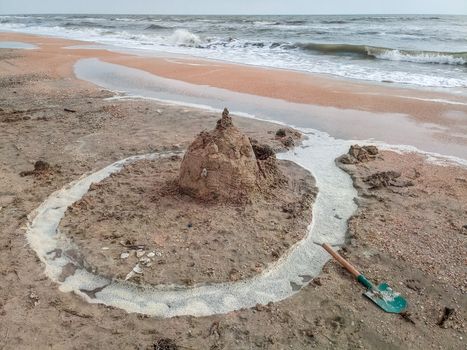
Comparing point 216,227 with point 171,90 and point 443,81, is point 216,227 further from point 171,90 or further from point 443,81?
point 443,81

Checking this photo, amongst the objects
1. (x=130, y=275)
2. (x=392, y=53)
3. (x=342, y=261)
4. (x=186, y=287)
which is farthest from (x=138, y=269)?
(x=392, y=53)

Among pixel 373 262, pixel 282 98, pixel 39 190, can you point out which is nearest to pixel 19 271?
pixel 39 190

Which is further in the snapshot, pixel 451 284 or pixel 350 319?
pixel 451 284

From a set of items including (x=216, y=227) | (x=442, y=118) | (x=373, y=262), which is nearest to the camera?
(x=373, y=262)

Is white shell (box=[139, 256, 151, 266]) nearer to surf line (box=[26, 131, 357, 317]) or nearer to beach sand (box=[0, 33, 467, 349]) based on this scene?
surf line (box=[26, 131, 357, 317])

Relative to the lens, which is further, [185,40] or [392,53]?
[185,40]

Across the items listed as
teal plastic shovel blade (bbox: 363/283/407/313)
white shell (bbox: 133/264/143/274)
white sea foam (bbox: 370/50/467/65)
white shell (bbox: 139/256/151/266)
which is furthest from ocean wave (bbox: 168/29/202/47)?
teal plastic shovel blade (bbox: 363/283/407/313)

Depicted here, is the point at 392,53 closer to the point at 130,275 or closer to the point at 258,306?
the point at 258,306
